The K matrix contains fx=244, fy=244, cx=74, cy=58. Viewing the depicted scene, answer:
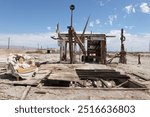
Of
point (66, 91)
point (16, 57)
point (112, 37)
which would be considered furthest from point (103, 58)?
point (66, 91)

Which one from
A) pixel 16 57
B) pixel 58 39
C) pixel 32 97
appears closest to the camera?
pixel 32 97

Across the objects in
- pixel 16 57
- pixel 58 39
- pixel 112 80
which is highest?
pixel 58 39

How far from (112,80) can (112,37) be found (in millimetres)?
13743

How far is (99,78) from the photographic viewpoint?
12945mm

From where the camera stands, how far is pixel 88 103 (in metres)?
6.75

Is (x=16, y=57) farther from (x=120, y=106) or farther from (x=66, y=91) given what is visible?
(x=120, y=106)

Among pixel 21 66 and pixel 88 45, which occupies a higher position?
pixel 88 45

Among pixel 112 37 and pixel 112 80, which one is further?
pixel 112 37

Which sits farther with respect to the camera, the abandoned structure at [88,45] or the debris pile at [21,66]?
the abandoned structure at [88,45]

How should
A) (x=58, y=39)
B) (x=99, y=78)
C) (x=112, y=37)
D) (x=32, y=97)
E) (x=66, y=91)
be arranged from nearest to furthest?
(x=32, y=97), (x=66, y=91), (x=99, y=78), (x=58, y=39), (x=112, y=37)

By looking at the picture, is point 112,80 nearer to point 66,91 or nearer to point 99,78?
point 99,78

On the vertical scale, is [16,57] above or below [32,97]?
above

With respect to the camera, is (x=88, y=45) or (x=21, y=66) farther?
(x=88, y=45)

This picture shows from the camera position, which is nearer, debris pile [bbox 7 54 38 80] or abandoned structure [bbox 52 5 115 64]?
debris pile [bbox 7 54 38 80]
